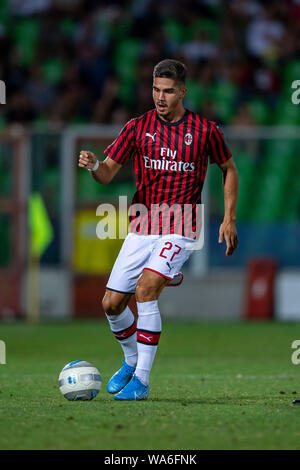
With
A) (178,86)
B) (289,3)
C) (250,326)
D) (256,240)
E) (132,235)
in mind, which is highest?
(289,3)

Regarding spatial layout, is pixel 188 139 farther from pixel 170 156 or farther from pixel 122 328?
pixel 122 328

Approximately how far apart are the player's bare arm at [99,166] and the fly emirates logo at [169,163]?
306mm

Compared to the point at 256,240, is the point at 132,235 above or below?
above

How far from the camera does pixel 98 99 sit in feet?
59.7

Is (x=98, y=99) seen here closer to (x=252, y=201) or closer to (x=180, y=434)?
(x=252, y=201)

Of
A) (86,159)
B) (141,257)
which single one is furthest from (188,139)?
(141,257)

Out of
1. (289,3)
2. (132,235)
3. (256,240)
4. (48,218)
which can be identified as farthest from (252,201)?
(132,235)

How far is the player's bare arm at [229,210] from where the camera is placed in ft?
22.5

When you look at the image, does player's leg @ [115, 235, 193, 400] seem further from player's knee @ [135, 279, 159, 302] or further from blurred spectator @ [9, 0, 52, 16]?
blurred spectator @ [9, 0, 52, 16]

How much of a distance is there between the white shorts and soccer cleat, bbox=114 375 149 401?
2.11 feet

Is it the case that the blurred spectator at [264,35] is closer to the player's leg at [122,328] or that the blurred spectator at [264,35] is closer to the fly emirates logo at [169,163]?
the fly emirates logo at [169,163]

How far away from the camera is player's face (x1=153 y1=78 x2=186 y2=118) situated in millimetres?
6844
